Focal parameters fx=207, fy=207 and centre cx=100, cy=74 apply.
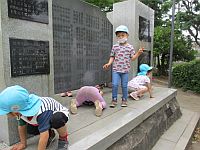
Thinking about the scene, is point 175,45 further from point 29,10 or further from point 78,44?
point 29,10

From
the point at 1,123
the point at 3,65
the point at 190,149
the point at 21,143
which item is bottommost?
the point at 190,149

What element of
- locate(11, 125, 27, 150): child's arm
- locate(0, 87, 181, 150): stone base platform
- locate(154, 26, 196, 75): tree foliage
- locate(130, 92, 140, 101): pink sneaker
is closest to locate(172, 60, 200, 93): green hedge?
locate(154, 26, 196, 75): tree foliage

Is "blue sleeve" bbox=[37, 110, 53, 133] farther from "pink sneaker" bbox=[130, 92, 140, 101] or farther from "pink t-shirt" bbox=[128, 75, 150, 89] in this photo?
"pink t-shirt" bbox=[128, 75, 150, 89]

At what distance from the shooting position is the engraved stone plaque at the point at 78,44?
13.3ft

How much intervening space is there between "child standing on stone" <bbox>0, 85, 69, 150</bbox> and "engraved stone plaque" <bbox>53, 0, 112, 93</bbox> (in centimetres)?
185

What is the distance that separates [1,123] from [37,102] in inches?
25.8

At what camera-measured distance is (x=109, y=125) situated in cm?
290

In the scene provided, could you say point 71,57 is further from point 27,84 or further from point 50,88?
point 27,84

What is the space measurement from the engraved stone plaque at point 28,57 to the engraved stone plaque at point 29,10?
0.28 m

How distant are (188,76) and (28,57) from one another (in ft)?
29.7

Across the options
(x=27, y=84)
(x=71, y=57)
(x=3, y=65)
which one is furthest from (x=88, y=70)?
(x=3, y=65)

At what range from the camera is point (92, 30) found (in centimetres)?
493

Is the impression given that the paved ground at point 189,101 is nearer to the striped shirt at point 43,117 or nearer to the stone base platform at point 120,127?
the stone base platform at point 120,127

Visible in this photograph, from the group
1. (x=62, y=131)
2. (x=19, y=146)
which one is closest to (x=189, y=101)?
(x=62, y=131)
